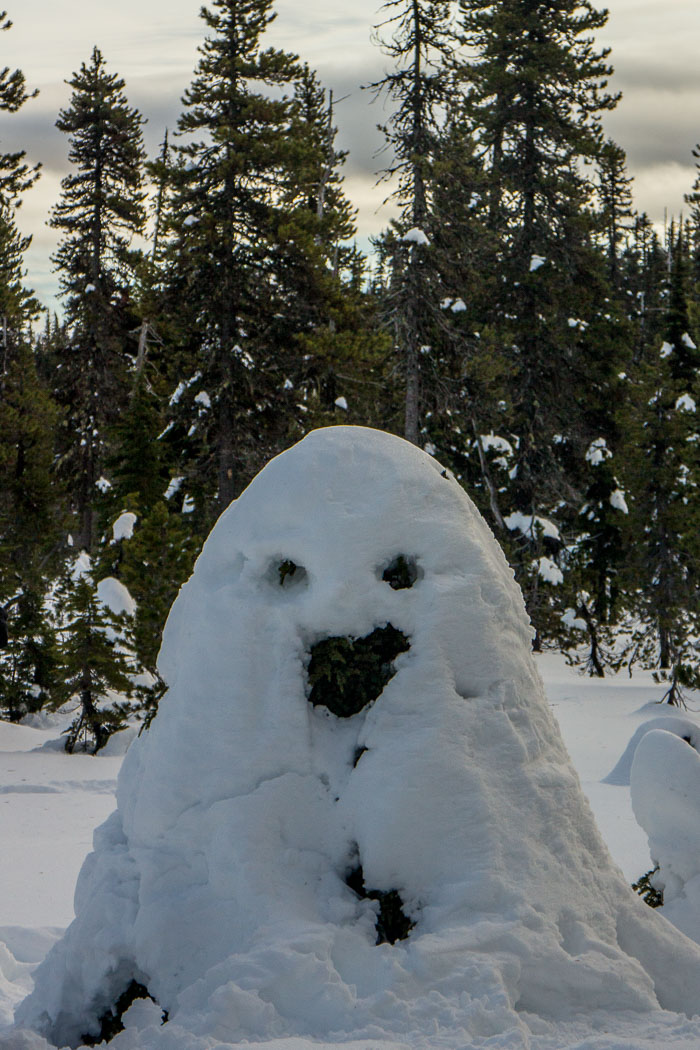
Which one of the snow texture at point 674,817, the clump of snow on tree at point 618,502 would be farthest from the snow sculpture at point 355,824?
the clump of snow on tree at point 618,502

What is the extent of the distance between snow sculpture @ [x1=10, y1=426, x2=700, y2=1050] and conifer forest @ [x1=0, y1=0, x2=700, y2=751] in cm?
1081

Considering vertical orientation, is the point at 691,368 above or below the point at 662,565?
above

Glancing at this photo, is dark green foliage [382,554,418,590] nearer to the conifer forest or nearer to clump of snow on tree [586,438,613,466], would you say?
the conifer forest

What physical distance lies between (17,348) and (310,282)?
6077mm

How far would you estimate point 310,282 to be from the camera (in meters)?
17.2

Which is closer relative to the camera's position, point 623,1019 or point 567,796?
point 623,1019

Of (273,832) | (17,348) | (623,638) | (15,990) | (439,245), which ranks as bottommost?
(623,638)

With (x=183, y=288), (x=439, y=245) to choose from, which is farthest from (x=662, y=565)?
(x=183, y=288)

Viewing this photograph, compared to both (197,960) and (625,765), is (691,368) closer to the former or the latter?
(625,765)

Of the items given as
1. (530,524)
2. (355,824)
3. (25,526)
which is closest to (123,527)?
(25,526)

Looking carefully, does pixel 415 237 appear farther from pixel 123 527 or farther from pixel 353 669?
pixel 353 669

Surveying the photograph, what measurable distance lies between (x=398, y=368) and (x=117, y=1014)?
51.1 ft

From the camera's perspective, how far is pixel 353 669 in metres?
3.50

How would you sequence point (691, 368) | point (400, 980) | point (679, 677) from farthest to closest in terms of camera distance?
point (691, 368), point (679, 677), point (400, 980)
